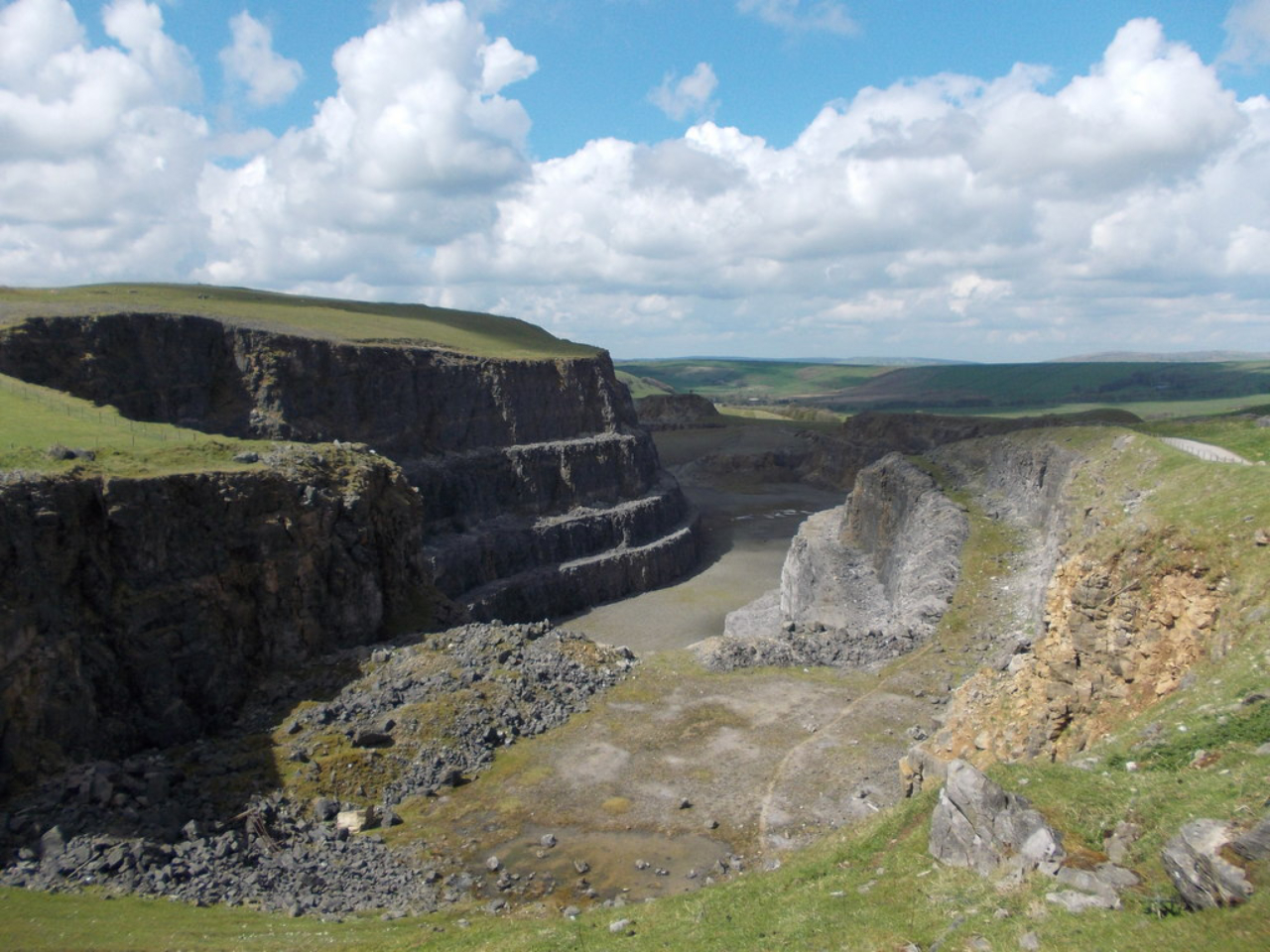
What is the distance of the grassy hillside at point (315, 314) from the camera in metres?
54.0

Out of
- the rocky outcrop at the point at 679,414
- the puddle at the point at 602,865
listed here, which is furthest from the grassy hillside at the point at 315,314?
the rocky outcrop at the point at 679,414

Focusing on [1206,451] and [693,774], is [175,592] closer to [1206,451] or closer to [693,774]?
[693,774]

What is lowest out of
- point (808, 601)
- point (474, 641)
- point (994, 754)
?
point (808, 601)

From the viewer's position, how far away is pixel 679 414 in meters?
152

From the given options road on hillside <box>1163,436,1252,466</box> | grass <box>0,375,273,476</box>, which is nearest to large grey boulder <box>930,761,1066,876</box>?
road on hillside <box>1163,436,1252,466</box>

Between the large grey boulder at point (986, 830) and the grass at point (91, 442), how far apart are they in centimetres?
2822

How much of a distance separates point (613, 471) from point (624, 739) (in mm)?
47671

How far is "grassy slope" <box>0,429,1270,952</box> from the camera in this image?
10.5 meters

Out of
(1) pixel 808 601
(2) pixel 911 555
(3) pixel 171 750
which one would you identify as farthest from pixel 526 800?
(1) pixel 808 601

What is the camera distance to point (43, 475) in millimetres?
26859

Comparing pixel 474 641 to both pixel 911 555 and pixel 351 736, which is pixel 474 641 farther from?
pixel 911 555

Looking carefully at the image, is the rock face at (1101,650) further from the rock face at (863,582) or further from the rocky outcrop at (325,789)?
the rock face at (863,582)

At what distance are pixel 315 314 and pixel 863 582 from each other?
4972cm

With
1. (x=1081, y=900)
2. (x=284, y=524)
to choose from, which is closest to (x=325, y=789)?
(x=284, y=524)
